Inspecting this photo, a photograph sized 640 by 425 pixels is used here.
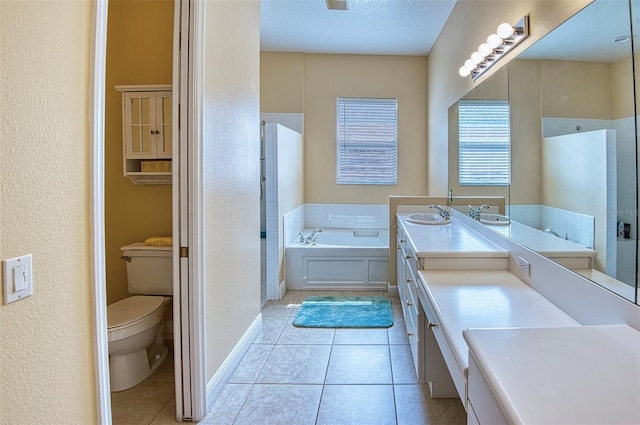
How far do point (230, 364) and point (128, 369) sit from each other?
0.63 m

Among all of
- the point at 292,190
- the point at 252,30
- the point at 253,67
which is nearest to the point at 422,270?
the point at 253,67

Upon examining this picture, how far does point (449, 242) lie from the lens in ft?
7.06

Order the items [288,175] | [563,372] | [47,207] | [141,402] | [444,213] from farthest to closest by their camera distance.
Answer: [288,175]
[444,213]
[141,402]
[47,207]
[563,372]

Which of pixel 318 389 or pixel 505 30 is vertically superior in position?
pixel 505 30

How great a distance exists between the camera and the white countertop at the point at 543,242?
1.34 meters

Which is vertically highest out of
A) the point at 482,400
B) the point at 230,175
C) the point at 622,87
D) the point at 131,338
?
the point at 622,87

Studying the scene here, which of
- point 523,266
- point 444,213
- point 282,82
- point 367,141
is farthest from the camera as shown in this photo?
point 367,141

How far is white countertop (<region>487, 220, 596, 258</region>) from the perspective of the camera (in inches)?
52.8

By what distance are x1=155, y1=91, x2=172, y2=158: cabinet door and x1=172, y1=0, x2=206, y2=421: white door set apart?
2.12ft

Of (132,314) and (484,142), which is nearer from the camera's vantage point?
(132,314)

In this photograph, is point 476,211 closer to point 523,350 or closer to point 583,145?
point 583,145

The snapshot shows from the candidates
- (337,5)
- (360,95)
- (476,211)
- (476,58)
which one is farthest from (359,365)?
(360,95)

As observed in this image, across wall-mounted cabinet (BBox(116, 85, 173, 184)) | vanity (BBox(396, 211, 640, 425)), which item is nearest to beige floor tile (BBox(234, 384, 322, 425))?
vanity (BBox(396, 211, 640, 425))

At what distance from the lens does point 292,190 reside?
4.25 metres
